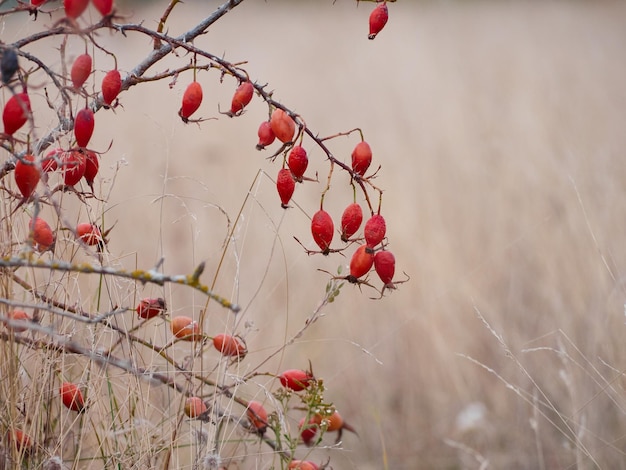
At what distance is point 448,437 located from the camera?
2838mm

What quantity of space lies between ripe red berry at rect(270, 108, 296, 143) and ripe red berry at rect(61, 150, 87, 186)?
34cm

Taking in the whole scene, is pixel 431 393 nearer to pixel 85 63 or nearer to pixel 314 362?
pixel 314 362

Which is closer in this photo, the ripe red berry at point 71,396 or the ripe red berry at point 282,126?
the ripe red berry at point 282,126

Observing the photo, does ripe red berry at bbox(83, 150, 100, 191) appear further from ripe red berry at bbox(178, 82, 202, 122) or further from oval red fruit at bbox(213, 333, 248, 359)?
oval red fruit at bbox(213, 333, 248, 359)

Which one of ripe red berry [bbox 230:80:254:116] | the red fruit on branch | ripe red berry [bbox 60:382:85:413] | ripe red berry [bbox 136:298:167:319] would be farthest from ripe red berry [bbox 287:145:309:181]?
ripe red berry [bbox 60:382:85:413]

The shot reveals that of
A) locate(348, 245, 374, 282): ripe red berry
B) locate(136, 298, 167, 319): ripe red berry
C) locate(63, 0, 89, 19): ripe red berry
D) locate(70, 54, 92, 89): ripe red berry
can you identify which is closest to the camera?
locate(63, 0, 89, 19): ripe red berry

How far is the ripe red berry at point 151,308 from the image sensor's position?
1373mm

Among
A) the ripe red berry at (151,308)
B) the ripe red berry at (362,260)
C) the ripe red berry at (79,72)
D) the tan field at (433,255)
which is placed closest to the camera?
the ripe red berry at (79,72)

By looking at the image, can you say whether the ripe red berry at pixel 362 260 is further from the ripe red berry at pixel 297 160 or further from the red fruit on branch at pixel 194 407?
the red fruit on branch at pixel 194 407

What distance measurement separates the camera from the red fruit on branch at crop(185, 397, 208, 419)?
138cm

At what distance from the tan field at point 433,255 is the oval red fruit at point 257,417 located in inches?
1.7

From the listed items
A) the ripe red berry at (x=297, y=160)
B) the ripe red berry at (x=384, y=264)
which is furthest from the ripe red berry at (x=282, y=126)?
the ripe red berry at (x=384, y=264)

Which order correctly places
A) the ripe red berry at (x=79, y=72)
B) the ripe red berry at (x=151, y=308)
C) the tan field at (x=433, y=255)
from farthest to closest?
the tan field at (x=433, y=255), the ripe red berry at (x=151, y=308), the ripe red berry at (x=79, y=72)

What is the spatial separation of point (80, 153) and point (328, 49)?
931 cm
